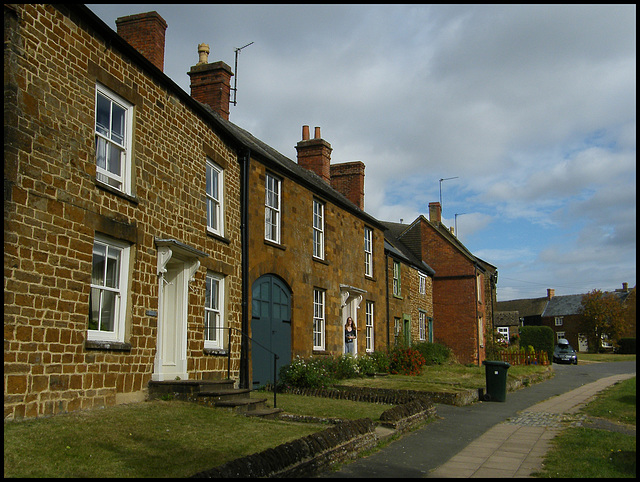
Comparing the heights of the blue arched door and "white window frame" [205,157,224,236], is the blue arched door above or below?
below

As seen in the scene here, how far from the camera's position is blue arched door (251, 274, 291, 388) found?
16.4 metres

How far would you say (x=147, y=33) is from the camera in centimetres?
1533

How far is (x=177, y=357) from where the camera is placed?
43.4 ft

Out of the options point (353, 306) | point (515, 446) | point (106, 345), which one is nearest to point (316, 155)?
point (353, 306)

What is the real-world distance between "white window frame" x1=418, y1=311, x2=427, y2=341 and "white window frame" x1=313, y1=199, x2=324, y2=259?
13.7 m

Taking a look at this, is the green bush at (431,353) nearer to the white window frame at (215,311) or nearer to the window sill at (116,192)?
the white window frame at (215,311)

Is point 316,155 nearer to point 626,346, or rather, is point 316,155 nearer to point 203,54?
point 203,54

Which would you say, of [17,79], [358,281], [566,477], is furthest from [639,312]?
[358,281]

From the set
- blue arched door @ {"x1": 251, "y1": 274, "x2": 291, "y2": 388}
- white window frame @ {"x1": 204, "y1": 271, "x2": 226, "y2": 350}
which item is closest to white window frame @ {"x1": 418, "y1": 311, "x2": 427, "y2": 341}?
blue arched door @ {"x1": 251, "y1": 274, "x2": 291, "y2": 388}

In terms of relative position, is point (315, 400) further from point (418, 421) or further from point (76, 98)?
point (76, 98)

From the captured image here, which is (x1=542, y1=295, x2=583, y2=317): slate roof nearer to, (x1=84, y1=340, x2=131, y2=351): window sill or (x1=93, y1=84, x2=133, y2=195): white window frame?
(x1=93, y1=84, x2=133, y2=195): white window frame

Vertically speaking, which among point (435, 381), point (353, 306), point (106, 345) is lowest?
point (435, 381)

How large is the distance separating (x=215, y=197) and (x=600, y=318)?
63.8 metres

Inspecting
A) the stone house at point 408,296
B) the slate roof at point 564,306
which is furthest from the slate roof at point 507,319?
the slate roof at point 564,306
